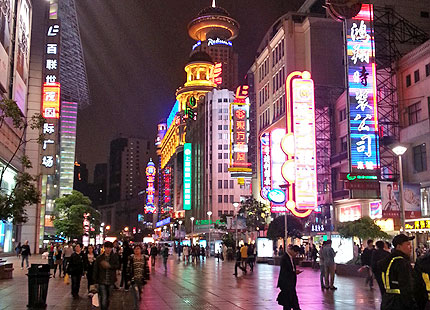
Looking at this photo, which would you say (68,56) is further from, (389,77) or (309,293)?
(309,293)

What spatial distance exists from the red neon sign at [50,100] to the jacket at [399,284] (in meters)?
46.1

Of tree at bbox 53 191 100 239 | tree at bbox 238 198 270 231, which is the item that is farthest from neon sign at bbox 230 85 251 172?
tree at bbox 53 191 100 239

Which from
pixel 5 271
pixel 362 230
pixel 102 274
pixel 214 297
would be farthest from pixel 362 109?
pixel 102 274

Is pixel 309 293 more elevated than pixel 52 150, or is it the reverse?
pixel 52 150

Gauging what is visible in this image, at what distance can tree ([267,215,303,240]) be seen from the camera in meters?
42.2

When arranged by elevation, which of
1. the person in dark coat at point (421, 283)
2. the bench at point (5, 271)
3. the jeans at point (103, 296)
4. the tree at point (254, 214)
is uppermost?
the tree at point (254, 214)

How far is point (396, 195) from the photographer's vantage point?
113ft

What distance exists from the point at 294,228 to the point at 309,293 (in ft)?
84.2

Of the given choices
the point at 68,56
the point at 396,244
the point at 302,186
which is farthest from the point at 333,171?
the point at 68,56

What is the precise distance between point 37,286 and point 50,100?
37.9 metres

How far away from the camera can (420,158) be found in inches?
1453

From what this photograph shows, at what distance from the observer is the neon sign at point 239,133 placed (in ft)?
223

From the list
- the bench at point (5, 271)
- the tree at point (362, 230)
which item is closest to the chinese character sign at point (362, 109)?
the tree at point (362, 230)

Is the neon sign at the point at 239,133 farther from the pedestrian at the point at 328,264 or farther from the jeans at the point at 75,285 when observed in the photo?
the jeans at the point at 75,285
